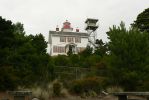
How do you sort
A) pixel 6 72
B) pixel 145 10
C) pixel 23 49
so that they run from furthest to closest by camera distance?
pixel 145 10 < pixel 23 49 < pixel 6 72

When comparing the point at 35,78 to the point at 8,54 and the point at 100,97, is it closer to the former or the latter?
the point at 8,54

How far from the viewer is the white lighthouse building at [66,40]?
62.6 m

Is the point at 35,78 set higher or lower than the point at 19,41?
lower

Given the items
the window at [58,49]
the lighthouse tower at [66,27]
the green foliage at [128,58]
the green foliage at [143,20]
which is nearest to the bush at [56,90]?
the green foliage at [128,58]

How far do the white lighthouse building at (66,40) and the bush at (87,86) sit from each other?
134 ft

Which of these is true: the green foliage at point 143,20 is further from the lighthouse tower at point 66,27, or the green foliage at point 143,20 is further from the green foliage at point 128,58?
the lighthouse tower at point 66,27

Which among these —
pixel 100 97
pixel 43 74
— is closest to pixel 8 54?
pixel 43 74

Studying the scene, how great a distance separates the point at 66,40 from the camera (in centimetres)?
6353

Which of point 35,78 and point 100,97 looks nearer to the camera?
point 100,97

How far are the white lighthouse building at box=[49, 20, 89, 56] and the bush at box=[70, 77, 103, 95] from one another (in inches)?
1613

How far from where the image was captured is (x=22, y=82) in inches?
821

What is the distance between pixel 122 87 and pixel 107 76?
1.74 m

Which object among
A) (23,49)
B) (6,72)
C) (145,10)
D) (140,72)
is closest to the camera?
(6,72)

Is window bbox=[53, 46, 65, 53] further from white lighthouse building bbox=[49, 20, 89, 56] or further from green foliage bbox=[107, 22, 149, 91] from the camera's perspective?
green foliage bbox=[107, 22, 149, 91]
